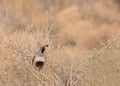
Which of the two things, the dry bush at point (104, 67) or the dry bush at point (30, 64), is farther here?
the dry bush at point (30, 64)

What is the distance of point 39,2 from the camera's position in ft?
80.0

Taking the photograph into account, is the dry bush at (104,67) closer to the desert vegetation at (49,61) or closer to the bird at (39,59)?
the desert vegetation at (49,61)

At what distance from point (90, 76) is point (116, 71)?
1.49 ft

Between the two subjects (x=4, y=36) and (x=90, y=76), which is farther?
(x=4, y=36)

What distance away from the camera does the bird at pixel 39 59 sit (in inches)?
320

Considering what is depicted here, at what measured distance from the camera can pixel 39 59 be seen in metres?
8.09

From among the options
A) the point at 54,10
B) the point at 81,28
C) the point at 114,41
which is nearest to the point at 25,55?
the point at 114,41

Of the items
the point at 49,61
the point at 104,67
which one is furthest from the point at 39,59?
the point at 104,67

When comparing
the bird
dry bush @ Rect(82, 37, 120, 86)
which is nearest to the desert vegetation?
dry bush @ Rect(82, 37, 120, 86)

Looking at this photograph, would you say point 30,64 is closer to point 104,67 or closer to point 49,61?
point 49,61

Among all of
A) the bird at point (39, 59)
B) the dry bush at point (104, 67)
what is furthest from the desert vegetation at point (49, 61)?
the bird at point (39, 59)

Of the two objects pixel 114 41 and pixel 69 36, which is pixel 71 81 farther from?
pixel 69 36

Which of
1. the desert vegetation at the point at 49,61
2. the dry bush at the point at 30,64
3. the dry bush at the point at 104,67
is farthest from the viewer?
the dry bush at the point at 30,64

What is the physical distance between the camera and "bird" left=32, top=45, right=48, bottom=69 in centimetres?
812
